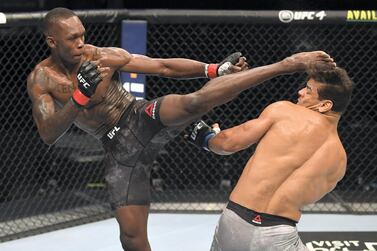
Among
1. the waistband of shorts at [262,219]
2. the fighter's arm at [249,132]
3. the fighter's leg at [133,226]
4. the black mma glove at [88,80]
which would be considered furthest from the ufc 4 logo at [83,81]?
the waistband of shorts at [262,219]

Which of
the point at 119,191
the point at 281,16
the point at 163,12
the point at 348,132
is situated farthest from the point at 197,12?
the point at 119,191

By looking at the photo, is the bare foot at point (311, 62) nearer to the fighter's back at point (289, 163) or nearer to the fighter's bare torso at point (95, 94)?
the fighter's back at point (289, 163)

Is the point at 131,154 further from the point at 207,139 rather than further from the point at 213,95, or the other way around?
the point at 213,95

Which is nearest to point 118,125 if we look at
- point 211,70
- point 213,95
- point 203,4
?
point 211,70

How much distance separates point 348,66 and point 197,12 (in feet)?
4.69

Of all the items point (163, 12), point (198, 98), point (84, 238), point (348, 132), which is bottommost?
point (84, 238)

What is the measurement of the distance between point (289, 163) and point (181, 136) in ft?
10.5

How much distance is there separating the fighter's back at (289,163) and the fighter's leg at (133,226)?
3.19ft

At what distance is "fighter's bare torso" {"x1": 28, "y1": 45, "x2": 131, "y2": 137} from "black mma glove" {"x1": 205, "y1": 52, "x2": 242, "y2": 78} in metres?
0.47

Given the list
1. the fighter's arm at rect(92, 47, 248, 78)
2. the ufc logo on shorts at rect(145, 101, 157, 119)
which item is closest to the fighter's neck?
the fighter's arm at rect(92, 47, 248, 78)

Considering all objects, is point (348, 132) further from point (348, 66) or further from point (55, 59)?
point (55, 59)

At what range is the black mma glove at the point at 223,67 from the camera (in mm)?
3838

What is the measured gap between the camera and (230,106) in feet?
20.5

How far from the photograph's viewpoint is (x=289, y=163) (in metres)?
3.16
